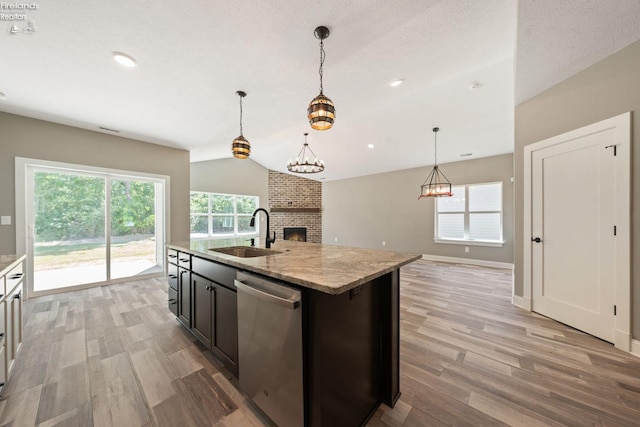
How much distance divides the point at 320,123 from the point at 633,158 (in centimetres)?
271

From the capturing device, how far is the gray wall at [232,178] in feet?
20.9

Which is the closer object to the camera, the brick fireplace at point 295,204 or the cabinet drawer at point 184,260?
the cabinet drawer at point 184,260

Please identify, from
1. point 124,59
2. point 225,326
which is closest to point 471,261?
point 225,326

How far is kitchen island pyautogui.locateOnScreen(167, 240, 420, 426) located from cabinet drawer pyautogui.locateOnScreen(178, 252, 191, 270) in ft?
1.06

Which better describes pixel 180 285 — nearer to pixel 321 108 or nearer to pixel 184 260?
pixel 184 260

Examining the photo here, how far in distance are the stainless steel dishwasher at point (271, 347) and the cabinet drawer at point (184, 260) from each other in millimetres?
995

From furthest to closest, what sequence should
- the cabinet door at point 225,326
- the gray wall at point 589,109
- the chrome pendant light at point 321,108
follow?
the gray wall at point 589,109 < the chrome pendant light at point 321,108 < the cabinet door at point 225,326

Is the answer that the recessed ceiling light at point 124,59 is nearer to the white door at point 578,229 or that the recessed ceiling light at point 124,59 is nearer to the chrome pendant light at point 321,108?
the chrome pendant light at point 321,108

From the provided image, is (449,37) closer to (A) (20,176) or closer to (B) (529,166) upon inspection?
(B) (529,166)

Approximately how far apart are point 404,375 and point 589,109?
3.07m

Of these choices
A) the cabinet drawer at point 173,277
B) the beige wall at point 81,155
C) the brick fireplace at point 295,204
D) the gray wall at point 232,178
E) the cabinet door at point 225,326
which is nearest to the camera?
the cabinet door at point 225,326

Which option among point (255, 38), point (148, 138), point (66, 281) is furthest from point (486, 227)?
point (66, 281)

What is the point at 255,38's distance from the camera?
1.89 metres

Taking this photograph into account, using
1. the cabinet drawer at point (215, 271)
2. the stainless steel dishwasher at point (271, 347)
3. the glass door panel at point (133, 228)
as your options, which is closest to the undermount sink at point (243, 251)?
the cabinet drawer at point (215, 271)
